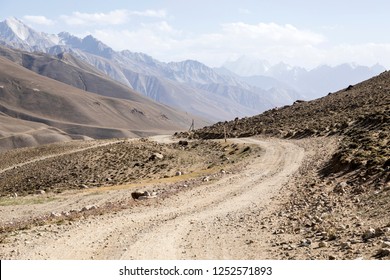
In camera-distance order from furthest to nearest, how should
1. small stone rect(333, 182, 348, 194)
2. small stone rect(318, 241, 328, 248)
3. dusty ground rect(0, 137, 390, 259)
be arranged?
1. small stone rect(333, 182, 348, 194)
2. dusty ground rect(0, 137, 390, 259)
3. small stone rect(318, 241, 328, 248)

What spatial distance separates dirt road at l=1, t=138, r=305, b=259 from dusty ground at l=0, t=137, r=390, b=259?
Result: 0.13 ft

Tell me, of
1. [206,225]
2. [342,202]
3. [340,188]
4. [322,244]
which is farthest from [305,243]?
[340,188]

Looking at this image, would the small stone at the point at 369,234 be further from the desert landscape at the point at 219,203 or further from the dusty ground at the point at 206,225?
the dusty ground at the point at 206,225

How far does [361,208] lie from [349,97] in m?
58.3

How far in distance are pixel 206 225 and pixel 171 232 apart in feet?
6.24

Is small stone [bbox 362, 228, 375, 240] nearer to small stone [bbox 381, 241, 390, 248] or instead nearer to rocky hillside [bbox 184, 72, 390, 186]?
small stone [bbox 381, 241, 390, 248]

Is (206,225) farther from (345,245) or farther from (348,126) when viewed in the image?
(348,126)

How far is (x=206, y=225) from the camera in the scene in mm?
20250

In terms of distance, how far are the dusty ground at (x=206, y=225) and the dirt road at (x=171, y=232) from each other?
39 millimetres

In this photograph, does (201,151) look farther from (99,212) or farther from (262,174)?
(99,212)

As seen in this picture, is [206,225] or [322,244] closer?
[322,244]

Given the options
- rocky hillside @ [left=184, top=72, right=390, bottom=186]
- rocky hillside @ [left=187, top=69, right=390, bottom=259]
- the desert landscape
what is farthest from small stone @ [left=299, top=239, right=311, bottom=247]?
rocky hillside @ [left=184, top=72, right=390, bottom=186]

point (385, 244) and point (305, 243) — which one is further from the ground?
point (385, 244)

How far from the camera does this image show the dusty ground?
51.4 feet
